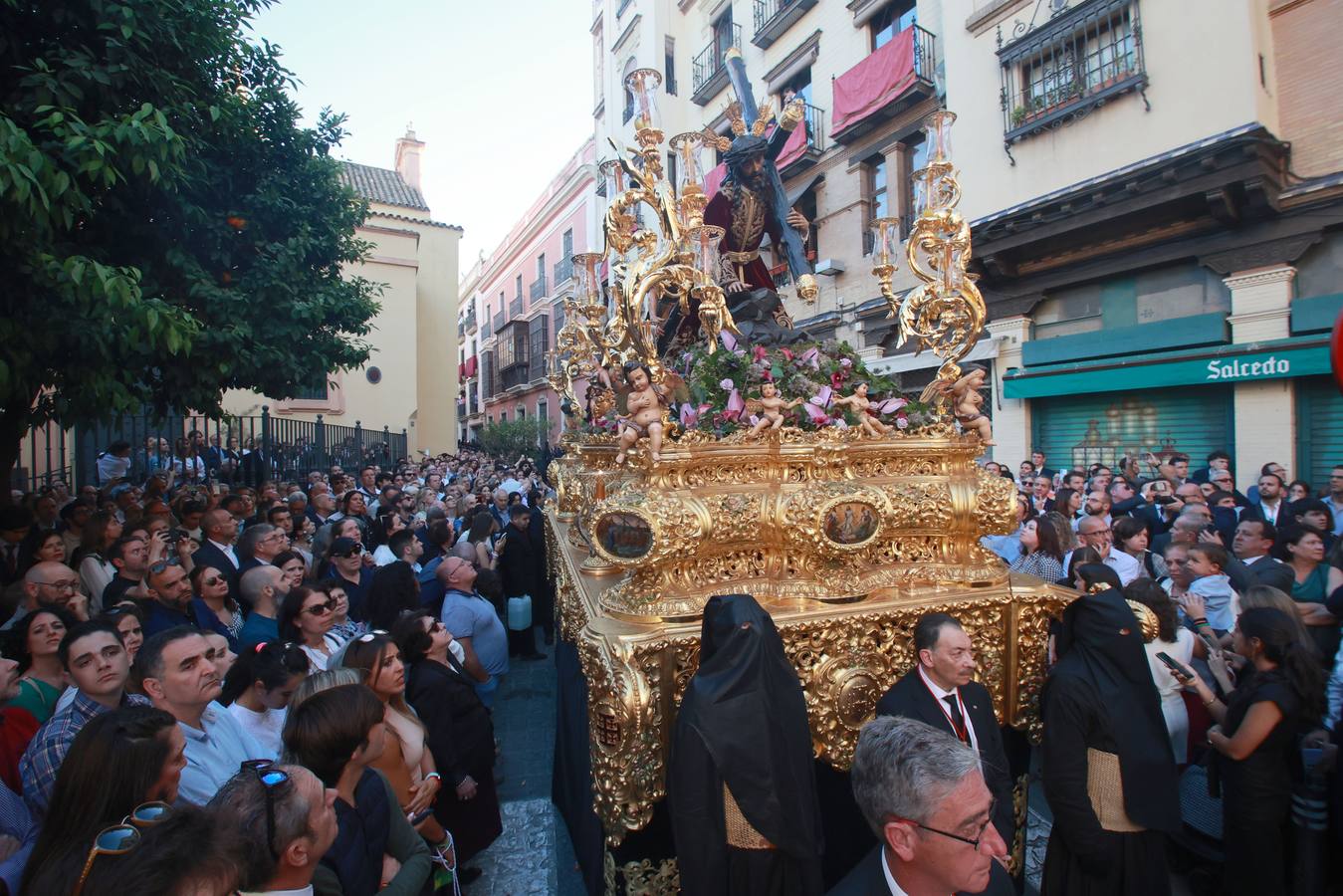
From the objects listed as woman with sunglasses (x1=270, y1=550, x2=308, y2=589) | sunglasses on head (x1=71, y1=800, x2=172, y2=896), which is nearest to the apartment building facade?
woman with sunglasses (x1=270, y1=550, x2=308, y2=589)

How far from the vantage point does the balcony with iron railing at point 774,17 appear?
1420 cm

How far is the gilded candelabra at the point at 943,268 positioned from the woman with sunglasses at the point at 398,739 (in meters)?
2.93

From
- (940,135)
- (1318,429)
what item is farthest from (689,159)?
A: (1318,429)

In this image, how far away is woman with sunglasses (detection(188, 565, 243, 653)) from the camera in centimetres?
401

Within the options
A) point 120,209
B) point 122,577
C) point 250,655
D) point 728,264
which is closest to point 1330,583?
point 728,264

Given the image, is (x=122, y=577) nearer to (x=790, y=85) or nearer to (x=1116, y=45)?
(x=1116, y=45)

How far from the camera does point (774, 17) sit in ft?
47.4

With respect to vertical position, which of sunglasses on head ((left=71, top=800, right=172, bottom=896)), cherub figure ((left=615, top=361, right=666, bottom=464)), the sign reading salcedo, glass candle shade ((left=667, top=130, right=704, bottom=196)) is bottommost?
sunglasses on head ((left=71, top=800, right=172, bottom=896))

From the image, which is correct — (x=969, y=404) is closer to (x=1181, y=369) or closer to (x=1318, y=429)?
(x=1181, y=369)

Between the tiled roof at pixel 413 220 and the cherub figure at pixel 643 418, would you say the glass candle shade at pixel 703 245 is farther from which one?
the tiled roof at pixel 413 220

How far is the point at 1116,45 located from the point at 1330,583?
8641 millimetres

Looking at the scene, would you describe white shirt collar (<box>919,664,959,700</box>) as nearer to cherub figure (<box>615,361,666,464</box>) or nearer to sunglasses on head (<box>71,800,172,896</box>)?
cherub figure (<box>615,361,666,464</box>)

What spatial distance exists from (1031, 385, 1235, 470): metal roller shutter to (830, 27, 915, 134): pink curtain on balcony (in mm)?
5725

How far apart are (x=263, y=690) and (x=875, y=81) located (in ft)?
42.7
